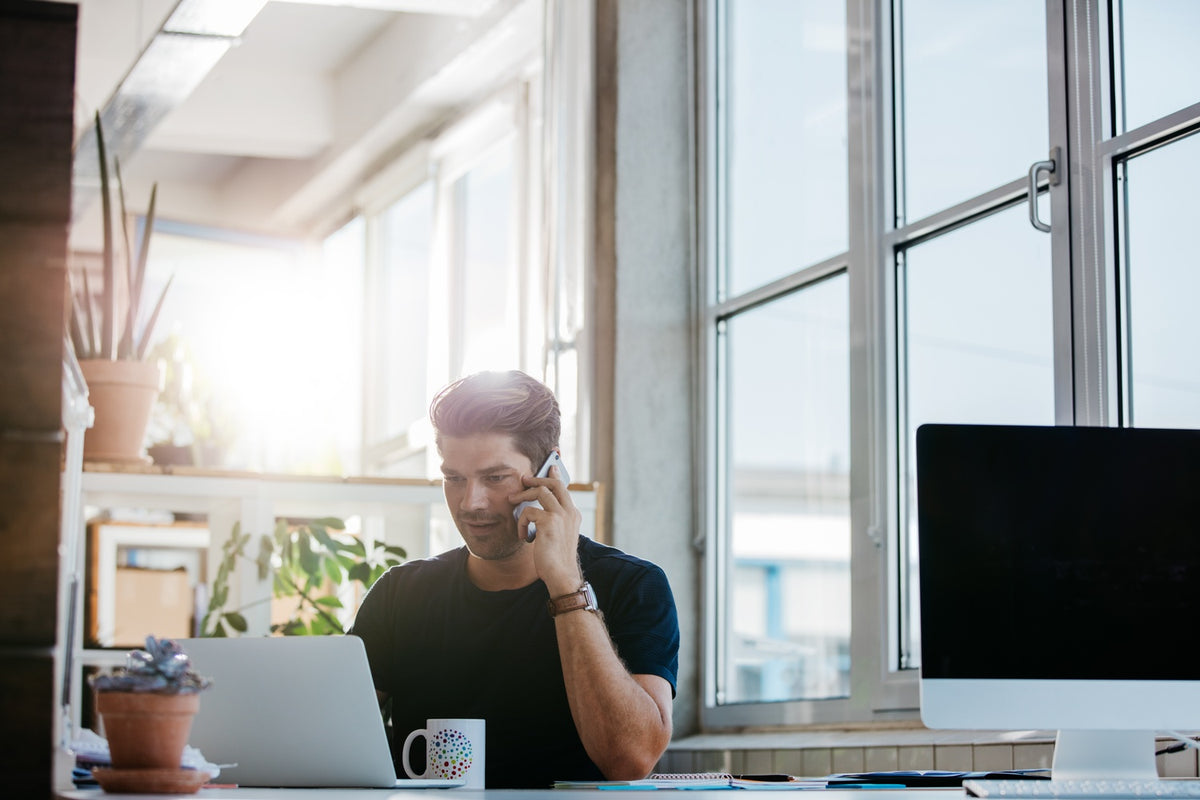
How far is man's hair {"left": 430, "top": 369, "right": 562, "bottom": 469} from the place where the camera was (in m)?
2.61

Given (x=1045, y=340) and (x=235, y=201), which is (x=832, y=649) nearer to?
(x=1045, y=340)

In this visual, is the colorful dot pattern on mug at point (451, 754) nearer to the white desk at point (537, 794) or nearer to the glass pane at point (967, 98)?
the white desk at point (537, 794)

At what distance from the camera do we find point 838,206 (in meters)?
3.93

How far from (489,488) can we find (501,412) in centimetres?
13

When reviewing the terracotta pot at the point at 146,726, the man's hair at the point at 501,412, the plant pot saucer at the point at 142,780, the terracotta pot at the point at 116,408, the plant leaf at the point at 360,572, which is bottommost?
the plant pot saucer at the point at 142,780

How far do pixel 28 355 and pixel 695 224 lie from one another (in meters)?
3.54

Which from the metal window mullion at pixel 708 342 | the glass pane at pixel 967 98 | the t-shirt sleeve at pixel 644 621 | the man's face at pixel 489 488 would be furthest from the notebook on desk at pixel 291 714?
the metal window mullion at pixel 708 342

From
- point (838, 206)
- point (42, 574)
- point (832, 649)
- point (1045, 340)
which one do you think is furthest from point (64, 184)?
point (832, 649)

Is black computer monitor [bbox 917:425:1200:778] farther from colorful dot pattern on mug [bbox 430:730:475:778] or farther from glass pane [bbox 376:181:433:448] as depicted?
glass pane [bbox 376:181:433:448]

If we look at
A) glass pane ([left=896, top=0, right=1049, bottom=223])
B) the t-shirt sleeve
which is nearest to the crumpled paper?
the t-shirt sleeve

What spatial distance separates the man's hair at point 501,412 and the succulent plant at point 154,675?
113 centimetres

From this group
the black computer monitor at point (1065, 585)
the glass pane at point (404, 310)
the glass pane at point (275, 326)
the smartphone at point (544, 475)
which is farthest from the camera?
the glass pane at point (275, 326)

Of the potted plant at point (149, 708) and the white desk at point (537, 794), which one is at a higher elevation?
the potted plant at point (149, 708)

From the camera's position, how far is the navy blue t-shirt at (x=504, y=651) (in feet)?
8.04
